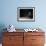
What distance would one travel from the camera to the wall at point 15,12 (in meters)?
4.41

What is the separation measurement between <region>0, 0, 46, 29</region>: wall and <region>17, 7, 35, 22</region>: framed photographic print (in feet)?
0.33

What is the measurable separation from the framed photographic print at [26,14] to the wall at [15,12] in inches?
4.0

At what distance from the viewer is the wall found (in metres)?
4.41

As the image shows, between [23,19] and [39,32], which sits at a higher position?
[23,19]

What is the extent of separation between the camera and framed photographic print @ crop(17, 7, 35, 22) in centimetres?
442

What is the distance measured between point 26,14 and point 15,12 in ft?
1.23

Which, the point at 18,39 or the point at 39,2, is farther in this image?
the point at 39,2

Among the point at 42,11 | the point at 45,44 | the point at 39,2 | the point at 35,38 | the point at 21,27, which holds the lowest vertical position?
the point at 45,44

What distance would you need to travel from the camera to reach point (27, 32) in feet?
12.9

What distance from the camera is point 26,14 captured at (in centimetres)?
445

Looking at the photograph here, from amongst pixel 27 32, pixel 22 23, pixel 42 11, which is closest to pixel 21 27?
pixel 22 23

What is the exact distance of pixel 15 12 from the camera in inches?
174

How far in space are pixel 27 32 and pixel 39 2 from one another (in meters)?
1.16

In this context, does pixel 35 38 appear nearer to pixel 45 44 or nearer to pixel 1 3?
pixel 45 44
